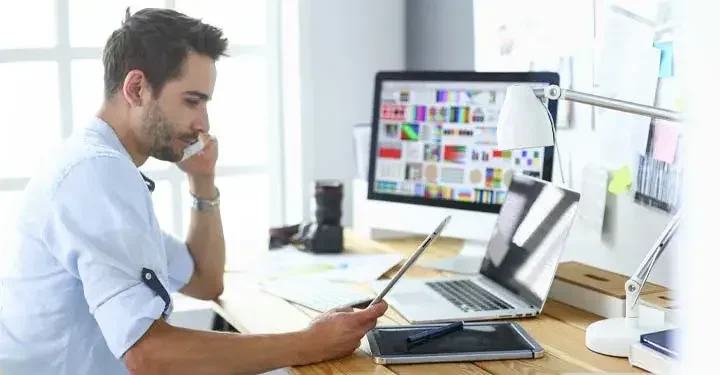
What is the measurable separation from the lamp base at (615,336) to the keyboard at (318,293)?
1.57ft

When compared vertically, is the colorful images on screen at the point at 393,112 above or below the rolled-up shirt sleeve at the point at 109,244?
above

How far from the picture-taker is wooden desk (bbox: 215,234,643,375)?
4.56 ft

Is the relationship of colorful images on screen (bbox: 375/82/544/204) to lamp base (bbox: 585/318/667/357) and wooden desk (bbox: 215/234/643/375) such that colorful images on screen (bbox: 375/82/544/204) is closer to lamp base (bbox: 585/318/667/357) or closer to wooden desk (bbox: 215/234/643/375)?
wooden desk (bbox: 215/234/643/375)

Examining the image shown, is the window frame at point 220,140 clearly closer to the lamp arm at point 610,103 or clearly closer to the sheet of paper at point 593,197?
the sheet of paper at point 593,197

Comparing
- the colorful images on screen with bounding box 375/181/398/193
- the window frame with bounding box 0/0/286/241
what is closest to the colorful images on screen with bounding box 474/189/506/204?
the colorful images on screen with bounding box 375/181/398/193

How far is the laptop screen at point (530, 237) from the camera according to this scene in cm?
169

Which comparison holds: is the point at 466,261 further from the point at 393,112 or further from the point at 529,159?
the point at 393,112

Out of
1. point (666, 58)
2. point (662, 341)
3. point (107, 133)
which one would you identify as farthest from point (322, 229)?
point (662, 341)

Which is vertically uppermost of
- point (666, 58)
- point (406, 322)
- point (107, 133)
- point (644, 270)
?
point (666, 58)

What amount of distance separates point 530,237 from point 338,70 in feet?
3.96

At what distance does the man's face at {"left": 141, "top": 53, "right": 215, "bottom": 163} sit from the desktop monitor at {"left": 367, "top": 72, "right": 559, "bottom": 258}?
62 centimetres

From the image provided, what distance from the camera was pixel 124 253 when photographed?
55.0 inches

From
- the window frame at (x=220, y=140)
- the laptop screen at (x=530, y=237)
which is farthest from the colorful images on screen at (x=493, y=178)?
the window frame at (x=220, y=140)

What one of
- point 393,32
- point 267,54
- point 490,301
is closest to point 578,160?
point 490,301
